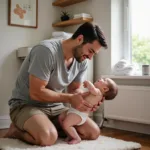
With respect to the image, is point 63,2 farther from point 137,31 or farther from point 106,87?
point 106,87

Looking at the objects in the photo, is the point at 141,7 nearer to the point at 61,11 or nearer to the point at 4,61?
the point at 61,11

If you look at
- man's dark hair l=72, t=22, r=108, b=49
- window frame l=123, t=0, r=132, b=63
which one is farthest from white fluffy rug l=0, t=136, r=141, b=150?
window frame l=123, t=0, r=132, b=63

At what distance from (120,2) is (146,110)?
1.42 m

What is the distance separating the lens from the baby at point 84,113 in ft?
6.59

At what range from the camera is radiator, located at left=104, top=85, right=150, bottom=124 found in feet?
9.33

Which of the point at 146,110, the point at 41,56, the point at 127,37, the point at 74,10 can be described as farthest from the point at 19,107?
the point at 74,10

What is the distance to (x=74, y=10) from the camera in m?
3.87

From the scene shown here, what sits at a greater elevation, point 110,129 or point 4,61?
point 4,61

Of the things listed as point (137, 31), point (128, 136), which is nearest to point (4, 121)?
point (128, 136)

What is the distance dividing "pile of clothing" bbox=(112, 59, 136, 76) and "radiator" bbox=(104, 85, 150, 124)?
0.63ft

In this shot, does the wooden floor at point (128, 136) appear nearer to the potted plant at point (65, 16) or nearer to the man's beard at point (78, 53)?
the man's beard at point (78, 53)

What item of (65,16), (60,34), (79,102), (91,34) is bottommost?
(79,102)

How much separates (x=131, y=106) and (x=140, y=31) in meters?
0.94

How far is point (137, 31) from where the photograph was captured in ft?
11.1
